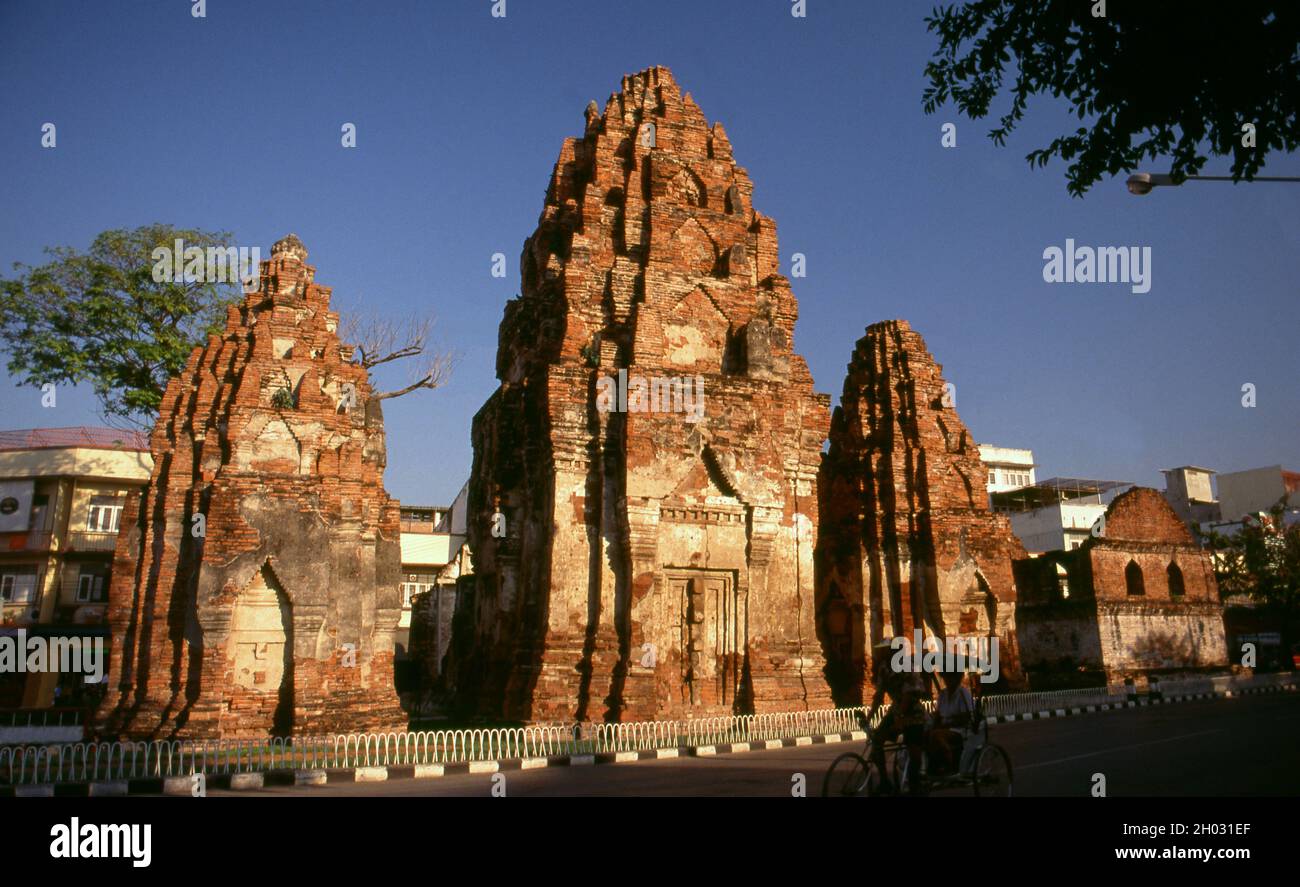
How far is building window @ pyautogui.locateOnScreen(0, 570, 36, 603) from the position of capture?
28.5 m

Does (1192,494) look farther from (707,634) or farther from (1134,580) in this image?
(707,634)

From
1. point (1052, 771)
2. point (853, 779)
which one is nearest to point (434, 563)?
point (1052, 771)

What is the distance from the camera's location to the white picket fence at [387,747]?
430 inches

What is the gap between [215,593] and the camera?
45.5 feet

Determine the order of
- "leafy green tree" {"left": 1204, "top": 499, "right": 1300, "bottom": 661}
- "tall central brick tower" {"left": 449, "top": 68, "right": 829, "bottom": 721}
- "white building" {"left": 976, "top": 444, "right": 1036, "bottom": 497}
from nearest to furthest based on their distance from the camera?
1. "tall central brick tower" {"left": 449, "top": 68, "right": 829, "bottom": 721}
2. "leafy green tree" {"left": 1204, "top": 499, "right": 1300, "bottom": 661}
3. "white building" {"left": 976, "top": 444, "right": 1036, "bottom": 497}

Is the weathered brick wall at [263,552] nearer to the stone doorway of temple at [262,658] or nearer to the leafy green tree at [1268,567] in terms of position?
the stone doorway of temple at [262,658]

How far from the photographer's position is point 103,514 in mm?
29969

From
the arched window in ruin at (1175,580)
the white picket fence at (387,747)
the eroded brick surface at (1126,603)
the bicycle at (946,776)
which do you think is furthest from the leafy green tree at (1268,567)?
the bicycle at (946,776)

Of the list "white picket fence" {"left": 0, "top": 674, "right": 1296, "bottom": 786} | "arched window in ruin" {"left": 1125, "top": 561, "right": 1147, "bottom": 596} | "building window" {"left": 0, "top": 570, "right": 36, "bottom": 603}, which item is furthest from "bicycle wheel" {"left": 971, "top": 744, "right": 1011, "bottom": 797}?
"building window" {"left": 0, "top": 570, "right": 36, "bottom": 603}

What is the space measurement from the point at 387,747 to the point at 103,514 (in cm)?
2393

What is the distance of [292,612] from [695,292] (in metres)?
9.65

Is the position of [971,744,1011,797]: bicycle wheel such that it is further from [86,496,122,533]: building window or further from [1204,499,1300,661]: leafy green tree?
[86,496,122,533]: building window

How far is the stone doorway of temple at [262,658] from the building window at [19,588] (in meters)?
19.3

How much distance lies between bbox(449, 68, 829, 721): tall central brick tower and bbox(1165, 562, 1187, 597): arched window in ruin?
16.0 m
